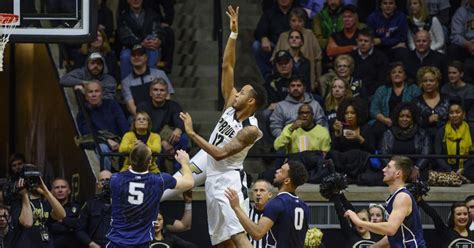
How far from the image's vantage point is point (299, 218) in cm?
1509

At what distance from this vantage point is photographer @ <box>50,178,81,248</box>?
1892 centimetres

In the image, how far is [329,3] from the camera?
2239 cm

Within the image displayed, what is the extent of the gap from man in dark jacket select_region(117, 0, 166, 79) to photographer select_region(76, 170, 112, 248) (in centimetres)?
318

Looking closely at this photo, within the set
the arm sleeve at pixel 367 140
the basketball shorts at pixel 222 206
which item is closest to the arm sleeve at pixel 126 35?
the arm sleeve at pixel 367 140

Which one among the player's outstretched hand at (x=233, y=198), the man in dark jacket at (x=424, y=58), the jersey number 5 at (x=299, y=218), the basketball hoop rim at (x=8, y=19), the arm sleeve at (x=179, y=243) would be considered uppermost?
the basketball hoop rim at (x=8, y=19)

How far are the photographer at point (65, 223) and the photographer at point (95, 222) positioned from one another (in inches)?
3.8

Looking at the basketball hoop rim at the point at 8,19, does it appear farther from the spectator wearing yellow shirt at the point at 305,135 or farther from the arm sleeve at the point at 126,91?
the spectator wearing yellow shirt at the point at 305,135

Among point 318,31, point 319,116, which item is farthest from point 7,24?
point 318,31

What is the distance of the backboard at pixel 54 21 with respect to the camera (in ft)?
55.6

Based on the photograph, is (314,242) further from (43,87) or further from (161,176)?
(43,87)

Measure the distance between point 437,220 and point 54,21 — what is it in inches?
198

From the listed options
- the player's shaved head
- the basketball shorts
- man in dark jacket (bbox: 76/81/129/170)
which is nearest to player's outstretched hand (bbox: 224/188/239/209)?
the player's shaved head

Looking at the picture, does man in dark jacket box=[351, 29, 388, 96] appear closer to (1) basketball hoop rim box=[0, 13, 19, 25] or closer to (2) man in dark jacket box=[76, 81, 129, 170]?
(2) man in dark jacket box=[76, 81, 129, 170]

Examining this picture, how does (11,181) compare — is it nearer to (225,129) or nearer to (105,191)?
(105,191)
